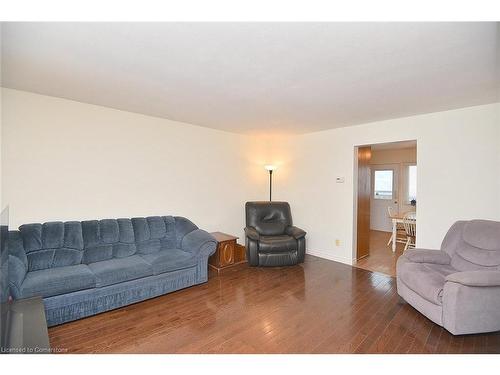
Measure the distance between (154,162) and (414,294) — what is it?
370 centimetres

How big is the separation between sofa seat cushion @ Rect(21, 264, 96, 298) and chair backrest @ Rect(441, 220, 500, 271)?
13.0ft

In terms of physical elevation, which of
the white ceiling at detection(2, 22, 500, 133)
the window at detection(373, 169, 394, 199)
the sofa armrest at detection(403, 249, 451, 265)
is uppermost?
the white ceiling at detection(2, 22, 500, 133)

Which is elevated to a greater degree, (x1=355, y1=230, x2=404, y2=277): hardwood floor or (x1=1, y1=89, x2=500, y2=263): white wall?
(x1=1, y1=89, x2=500, y2=263): white wall

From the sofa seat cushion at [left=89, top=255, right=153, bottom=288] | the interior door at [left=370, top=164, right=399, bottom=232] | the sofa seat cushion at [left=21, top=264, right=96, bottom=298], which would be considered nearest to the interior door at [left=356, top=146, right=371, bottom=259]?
the interior door at [left=370, top=164, right=399, bottom=232]

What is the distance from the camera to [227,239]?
3893mm

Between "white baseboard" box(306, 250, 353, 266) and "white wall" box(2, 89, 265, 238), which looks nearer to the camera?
"white wall" box(2, 89, 265, 238)

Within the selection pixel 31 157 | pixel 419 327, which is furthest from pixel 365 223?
pixel 31 157

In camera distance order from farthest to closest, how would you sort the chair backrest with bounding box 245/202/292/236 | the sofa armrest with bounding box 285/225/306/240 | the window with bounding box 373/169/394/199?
the window with bounding box 373/169/394/199 → the chair backrest with bounding box 245/202/292/236 → the sofa armrest with bounding box 285/225/306/240

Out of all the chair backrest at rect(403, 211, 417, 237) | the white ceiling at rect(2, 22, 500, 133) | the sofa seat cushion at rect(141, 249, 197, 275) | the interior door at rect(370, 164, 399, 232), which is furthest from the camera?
the interior door at rect(370, 164, 399, 232)

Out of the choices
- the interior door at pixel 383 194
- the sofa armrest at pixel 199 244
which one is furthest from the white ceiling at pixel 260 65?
the interior door at pixel 383 194

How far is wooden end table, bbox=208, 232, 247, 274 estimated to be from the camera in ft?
12.6

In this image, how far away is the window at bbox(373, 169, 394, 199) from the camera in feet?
22.4

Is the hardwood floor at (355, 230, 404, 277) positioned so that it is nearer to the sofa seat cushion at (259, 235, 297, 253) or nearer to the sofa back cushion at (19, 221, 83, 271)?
the sofa seat cushion at (259, 235, 297, 253)

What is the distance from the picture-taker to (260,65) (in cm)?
203
